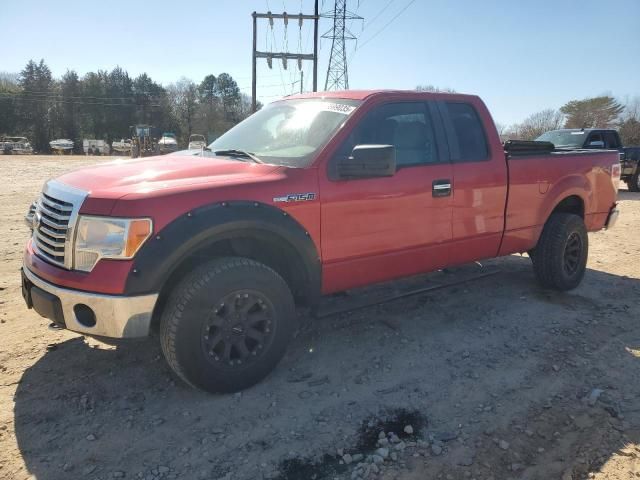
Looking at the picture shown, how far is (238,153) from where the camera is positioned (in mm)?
3625

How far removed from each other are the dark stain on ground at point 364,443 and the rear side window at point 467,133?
2183 millimetres

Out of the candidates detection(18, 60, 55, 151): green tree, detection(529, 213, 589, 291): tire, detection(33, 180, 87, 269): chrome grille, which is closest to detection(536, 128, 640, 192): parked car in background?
detection(529, 213, 589, 291): tire

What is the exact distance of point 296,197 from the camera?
312 cm

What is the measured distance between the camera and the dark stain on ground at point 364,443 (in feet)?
7.85

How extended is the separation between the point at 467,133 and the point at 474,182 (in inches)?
19.1

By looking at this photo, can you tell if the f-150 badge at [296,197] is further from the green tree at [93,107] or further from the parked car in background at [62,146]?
the green tree at [93,107]

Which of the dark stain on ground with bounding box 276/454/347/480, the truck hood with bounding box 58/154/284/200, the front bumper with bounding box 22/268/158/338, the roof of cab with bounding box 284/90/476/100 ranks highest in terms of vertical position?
the roof of cab with bounding box 284/90/476/100

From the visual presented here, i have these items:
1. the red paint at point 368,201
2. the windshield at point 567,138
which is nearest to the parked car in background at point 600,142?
the windshield at point 567,138

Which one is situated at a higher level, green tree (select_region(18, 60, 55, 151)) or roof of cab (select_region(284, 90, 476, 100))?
green tree (select_region(18, 60, 55, 151))

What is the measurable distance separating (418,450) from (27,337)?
10.0 ft

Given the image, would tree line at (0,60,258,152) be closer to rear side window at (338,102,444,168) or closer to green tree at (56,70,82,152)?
green tree at (56,70,82,152)

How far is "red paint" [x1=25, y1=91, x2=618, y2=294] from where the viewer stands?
8.97ft

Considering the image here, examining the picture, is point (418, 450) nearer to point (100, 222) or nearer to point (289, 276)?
point (289, 276)

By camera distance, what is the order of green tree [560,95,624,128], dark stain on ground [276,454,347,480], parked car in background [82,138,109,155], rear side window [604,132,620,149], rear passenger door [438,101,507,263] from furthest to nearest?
parked car in background [82,138,109,155]
green tree [560,95,624,128]
rear side window [604,132,620,149]
rear passenger door [438,101,507,263]
dark stain on ground [276,454,347,480]
